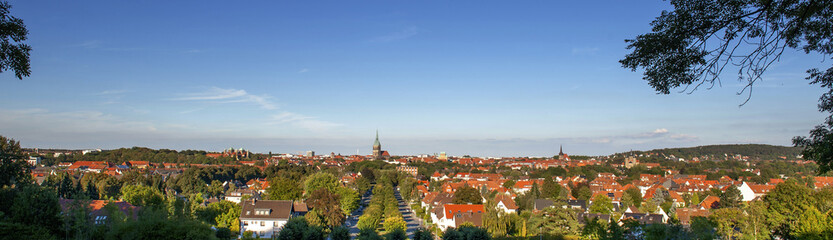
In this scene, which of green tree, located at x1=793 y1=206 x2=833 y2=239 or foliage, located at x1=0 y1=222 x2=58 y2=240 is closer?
foliage, located at x1=0 y1=222 x2=58 y2=240

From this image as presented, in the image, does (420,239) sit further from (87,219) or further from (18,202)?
(18,202)

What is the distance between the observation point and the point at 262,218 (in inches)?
1231

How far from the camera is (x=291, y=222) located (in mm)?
18297

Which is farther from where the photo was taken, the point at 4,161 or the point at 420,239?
the point at 4,161

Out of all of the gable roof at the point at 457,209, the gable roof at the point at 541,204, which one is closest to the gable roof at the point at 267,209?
the gable roof at the point at 457,209

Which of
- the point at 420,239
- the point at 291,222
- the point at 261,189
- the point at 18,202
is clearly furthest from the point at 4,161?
the point at 261,189

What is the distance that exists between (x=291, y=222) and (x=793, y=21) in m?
16.5

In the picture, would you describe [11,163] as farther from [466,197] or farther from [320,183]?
[466,197]

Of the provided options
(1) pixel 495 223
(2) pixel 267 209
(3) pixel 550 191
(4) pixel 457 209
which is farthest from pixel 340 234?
(3) pixel 550 191

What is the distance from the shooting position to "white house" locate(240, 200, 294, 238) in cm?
3108

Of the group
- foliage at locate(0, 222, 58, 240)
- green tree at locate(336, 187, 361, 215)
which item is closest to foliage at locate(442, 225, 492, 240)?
foliage at locate(0, 222, 58, 240)

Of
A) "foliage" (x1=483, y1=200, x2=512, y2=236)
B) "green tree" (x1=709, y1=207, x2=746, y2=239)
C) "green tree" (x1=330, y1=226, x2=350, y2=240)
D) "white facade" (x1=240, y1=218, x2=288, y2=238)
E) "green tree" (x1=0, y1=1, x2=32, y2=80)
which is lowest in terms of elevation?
"white facade" (x1=240, y1=218, x2=288, y2=238)

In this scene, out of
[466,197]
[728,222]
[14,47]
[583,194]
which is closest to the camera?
[14,47]

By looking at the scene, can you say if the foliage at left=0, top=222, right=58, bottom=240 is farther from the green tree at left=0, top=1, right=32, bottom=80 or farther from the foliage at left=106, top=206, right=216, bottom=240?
the green tree at left=0, top=1, right=32, bottom=80
